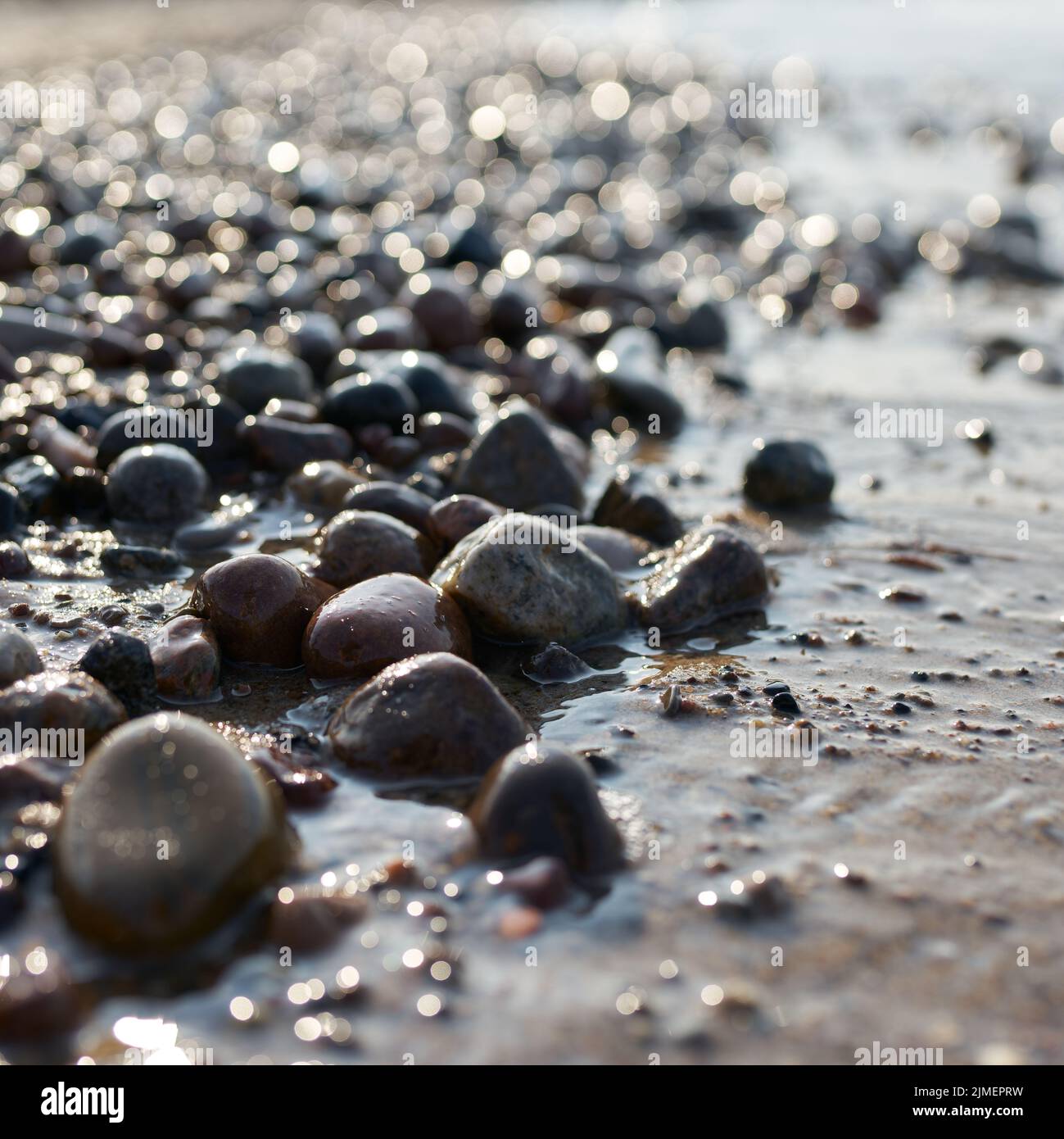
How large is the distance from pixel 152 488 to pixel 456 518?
3.41 ft

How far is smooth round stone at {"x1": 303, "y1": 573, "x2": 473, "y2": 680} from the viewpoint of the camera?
2.83 m

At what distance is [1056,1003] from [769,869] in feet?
1.76

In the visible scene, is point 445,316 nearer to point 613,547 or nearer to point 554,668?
point 613,547

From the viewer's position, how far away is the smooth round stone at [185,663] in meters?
2.75

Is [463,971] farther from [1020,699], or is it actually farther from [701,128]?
[701,128]

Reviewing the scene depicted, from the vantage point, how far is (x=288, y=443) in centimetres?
432

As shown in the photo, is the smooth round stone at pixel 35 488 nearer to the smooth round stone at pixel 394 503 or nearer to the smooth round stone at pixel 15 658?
the smooth round stone at pixel 394 503

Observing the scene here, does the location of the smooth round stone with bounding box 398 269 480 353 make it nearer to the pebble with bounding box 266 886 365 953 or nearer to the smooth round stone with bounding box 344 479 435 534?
the smooth round stone with bounding box 344 479 435 534

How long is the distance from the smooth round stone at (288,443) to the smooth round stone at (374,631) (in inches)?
57.8

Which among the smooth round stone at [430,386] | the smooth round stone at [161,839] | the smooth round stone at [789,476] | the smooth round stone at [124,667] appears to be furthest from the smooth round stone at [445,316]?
the smooth round stone at [161,839]

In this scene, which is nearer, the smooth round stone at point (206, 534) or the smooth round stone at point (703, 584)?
the smooth round stone at point (703, 584)
